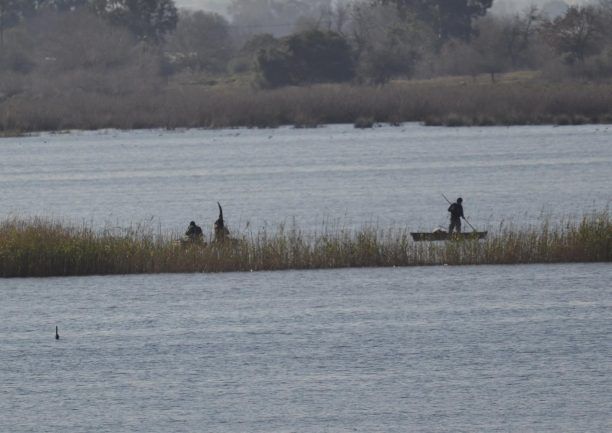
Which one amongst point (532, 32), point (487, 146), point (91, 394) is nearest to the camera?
point (91, 394)

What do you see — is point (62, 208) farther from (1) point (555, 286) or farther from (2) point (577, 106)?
(2) point (577, 106)

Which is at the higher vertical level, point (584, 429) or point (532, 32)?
point (532, 32)

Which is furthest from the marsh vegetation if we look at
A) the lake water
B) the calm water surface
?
the calm water surface

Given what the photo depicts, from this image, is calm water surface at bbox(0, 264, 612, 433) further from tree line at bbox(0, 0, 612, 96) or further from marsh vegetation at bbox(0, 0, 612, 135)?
tree line at bbox(0, 0, 612, 96)

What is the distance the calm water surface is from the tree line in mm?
65935

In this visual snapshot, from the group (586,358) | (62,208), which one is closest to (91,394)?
(586,358)

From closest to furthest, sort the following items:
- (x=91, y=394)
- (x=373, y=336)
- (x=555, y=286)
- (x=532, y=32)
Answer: (x=91, y=394)
(x=373, y=336)
(x=555, y=286)
(x=532, y=32)

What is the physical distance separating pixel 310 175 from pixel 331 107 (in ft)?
79.2

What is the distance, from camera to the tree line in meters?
95.9

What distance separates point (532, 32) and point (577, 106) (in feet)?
109

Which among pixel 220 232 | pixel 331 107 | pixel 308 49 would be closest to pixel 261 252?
pixel 220 232

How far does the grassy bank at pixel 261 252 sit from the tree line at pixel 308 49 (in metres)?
64.4

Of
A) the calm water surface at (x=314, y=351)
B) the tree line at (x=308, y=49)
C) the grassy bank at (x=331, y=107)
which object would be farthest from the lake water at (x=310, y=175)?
the tree line at (x=308, y=49)

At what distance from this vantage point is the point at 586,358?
21609 millimetres
